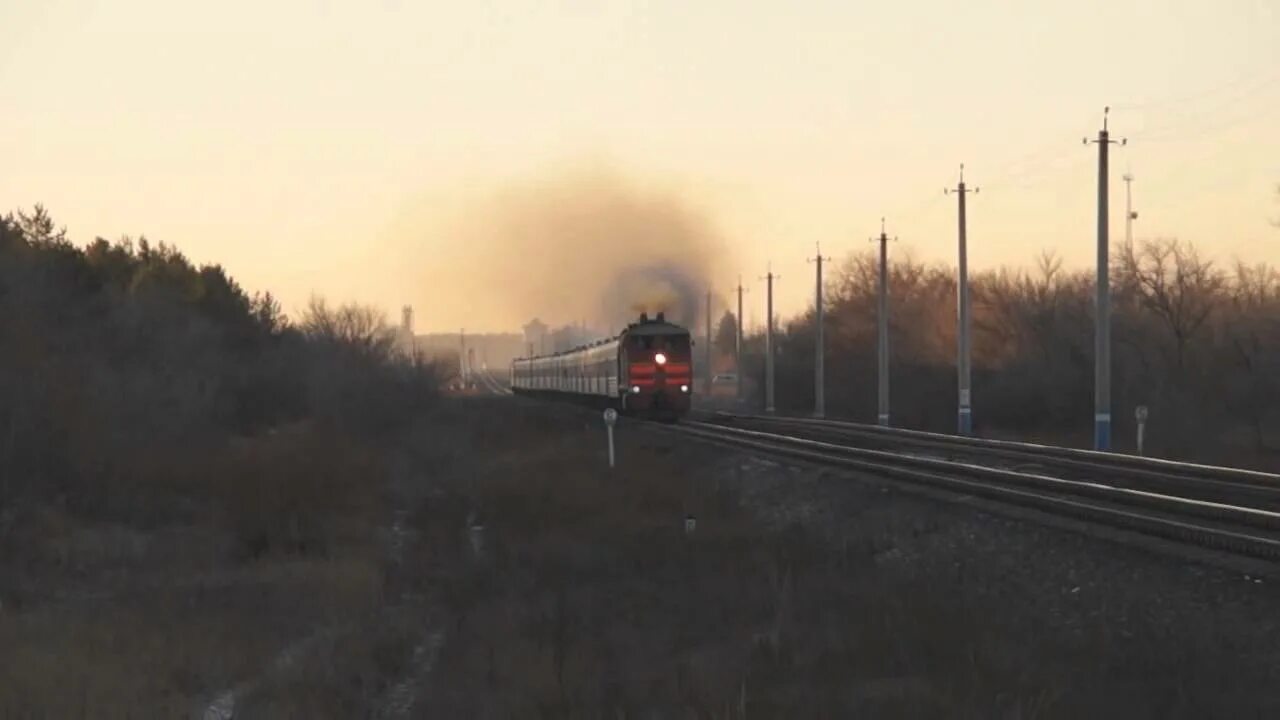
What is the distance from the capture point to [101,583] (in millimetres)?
20844

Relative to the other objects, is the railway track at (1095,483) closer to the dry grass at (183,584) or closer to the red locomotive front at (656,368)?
the dry grass at (183,584)

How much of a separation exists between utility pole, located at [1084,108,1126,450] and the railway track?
3573mm

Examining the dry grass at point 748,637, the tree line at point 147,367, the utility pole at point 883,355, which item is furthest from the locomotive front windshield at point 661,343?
the dry grass at point 748,637

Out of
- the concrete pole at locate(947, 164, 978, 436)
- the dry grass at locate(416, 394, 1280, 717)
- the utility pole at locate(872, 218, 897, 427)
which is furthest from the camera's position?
the utility pole at locate(872, 218, 897, 427)

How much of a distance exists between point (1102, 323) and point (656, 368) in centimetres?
1742

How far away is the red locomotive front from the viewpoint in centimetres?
4794

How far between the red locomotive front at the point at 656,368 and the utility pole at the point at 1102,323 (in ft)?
54.2

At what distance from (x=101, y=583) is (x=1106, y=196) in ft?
84.3

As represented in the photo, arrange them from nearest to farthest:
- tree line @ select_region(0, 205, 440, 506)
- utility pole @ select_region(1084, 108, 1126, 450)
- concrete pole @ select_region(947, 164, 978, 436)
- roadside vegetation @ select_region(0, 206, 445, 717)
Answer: roadside vegetation @ select_region(0, 206, 445, 717), tree line @ select_region(0, 205, 440, 506), utility pole @ select_region(1084, 108, 1126, 450), concrete pole @ select_region(947, 164, 978, 436)

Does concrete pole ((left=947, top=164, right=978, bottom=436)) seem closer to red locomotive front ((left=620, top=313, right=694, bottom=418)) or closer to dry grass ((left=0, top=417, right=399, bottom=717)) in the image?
red locomotive front ((left=620, top=313, right=694, bottom=418))

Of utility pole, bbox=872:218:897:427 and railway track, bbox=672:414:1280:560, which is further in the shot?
utility pole, bbox=872:218:897:427

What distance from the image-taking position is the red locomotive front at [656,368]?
1887 inches

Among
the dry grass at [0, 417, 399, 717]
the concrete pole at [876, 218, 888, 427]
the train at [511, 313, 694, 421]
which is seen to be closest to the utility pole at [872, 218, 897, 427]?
the concrete pole at [876, 218, 888, 427]

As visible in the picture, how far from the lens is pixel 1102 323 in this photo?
34.6 meters
